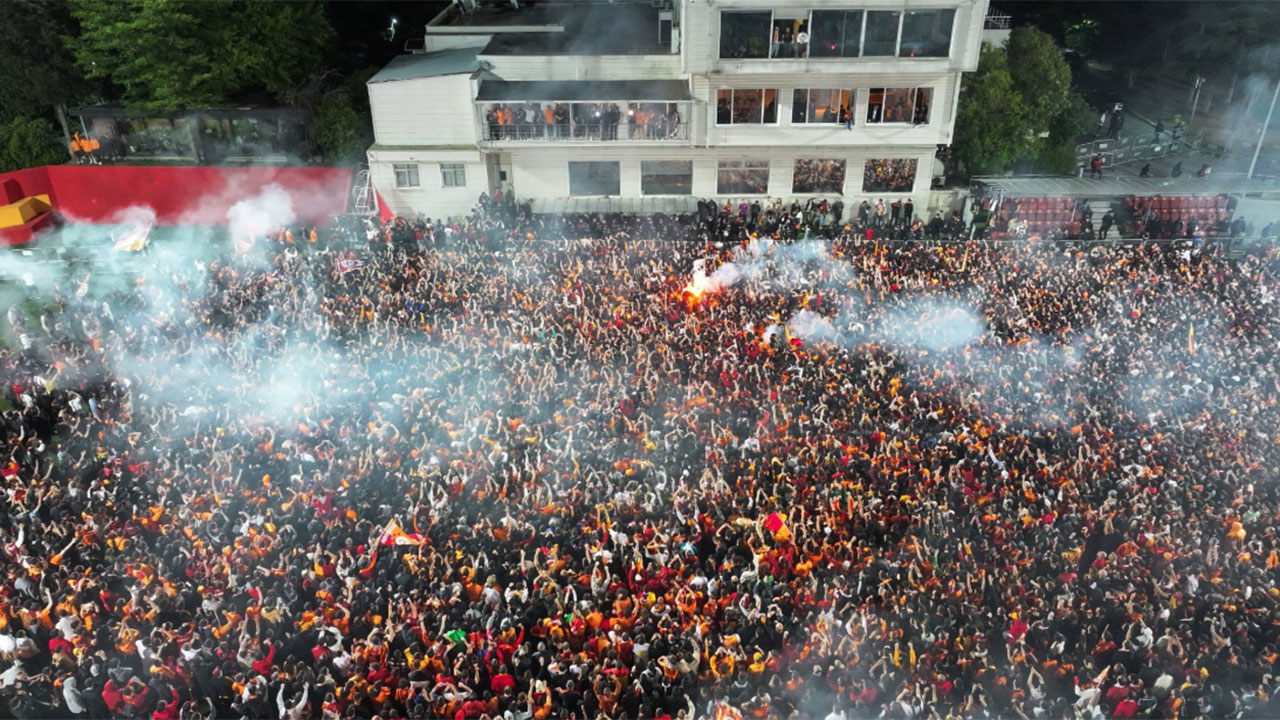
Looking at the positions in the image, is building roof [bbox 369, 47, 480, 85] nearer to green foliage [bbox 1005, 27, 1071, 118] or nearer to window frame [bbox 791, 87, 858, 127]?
window frame [bbox 791, 87, 858, 127]

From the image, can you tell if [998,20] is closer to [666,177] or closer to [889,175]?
[889,175]

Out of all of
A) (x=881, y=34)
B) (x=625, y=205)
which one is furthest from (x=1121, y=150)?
(x=625, y=205)

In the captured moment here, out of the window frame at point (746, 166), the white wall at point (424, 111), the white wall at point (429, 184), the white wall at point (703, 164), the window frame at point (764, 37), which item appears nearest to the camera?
the window frame at point (764, 37)

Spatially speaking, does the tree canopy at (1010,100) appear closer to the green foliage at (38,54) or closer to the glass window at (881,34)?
the glass window at (881,34)

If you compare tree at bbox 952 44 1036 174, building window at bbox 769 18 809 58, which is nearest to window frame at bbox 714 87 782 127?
building window at bbox 769 18 809 58

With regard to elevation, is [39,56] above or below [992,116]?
above

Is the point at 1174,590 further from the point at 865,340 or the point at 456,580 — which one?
the point at 456,580

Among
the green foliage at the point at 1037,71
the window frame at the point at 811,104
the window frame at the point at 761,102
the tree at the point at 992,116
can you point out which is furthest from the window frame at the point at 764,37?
the green foliage at the point at 1037,71
